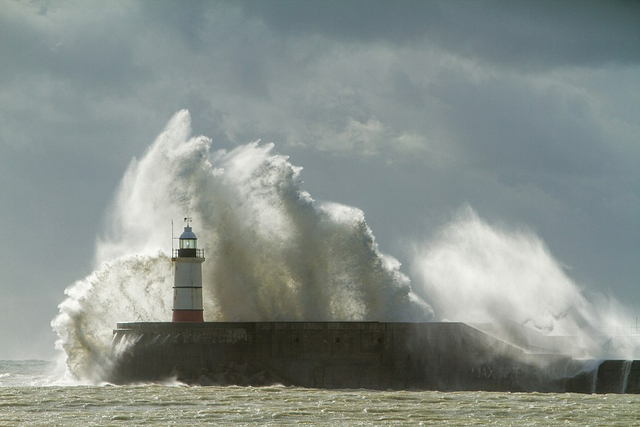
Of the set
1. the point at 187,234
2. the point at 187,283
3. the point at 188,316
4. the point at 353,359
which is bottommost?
the point at 353,359

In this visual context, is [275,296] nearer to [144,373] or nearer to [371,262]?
[371,262]

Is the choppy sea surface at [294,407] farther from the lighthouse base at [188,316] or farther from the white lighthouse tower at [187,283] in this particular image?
the white lighthouse tower at [187,283]

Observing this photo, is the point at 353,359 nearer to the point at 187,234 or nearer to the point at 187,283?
the point at 187,283

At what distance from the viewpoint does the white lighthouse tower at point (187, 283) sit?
35.7 meters

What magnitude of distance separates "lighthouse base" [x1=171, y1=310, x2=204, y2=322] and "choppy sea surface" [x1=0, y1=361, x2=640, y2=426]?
294cm

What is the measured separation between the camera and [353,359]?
33438 millimetres

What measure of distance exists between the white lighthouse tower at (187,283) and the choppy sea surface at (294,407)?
10.2 feet

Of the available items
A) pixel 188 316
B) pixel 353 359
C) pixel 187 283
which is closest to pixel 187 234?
pixel 187 283

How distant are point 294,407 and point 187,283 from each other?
8.69 metres

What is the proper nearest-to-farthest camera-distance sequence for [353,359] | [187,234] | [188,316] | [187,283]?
[353,359]
[188,316]
[187,283]
[187,234]

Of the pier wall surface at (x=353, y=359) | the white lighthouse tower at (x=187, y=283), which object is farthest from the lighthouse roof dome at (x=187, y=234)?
the pier wall surface at (x=353, y=359)

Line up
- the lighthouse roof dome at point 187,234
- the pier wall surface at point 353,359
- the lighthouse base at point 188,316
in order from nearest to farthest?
the pier wall surface at point 353,359, the lighthouse base at point 188,316, the lighthouse roof dome at point 187,234

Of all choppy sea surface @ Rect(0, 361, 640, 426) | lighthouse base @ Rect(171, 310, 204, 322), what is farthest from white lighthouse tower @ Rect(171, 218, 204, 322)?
choppy sea surface @ Rect(0, 361, 640, 426)

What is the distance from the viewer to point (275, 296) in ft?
125
